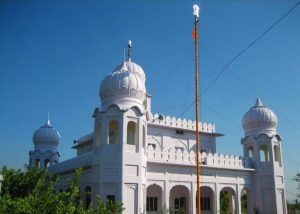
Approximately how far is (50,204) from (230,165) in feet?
54.0

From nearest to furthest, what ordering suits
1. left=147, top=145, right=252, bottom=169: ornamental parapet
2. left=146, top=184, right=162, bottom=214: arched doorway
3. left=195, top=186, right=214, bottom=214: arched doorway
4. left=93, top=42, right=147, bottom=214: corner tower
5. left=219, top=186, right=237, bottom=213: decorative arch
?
1. left=93, top=42, right=147, bottom=214: corner tower
2. left=147, top=145, right=252, bottom=169: ornamental parapet
3. left=146, top=184, right=162, bottom=214: arched doorway
4. left=195, top=186, right=214, bottom=214: arched doorway
5. left=219, top=186, right=237, bottom=213: decorative arch

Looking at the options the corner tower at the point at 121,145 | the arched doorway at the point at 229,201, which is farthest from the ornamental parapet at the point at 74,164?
the arched doorway at the point at 229,201

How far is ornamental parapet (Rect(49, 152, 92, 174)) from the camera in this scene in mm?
20761

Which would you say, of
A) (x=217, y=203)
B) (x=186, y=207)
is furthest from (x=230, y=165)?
(x=186, y=207)

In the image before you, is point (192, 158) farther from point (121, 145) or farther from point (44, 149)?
point (44, 149)

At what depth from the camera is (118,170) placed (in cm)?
1856

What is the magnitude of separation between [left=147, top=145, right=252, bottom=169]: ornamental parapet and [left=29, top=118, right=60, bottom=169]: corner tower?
13.4 meters

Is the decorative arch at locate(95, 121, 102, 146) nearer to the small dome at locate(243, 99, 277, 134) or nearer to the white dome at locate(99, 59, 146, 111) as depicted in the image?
the white dome at locate(99, 59, 146, 111)

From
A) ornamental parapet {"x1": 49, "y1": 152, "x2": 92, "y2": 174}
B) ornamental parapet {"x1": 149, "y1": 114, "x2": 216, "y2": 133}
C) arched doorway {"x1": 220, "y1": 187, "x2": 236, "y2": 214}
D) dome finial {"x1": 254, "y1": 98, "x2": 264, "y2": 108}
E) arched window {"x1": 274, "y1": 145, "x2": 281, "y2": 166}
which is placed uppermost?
dome finial {"x1": 254, "y1": 98, "x2": 264, "y2": 108}

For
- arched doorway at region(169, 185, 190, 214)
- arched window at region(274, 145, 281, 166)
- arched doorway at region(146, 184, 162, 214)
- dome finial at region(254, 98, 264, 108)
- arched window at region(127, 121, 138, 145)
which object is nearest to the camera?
Result: arched window at region(127, 121, 138, 145)

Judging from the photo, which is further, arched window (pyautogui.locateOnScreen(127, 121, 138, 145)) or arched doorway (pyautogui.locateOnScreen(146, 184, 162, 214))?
arched doorway (pyautogui.locateOnScreen(146, 184, 162, 214))

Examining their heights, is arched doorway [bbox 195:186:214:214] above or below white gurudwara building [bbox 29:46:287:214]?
below

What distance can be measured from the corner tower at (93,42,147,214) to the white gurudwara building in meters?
0.05

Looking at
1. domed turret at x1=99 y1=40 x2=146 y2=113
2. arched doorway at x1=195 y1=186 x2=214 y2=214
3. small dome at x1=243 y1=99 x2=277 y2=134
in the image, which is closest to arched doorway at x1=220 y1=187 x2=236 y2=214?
arched doorway at x1=195 y1=186 x2=214 y2=214
